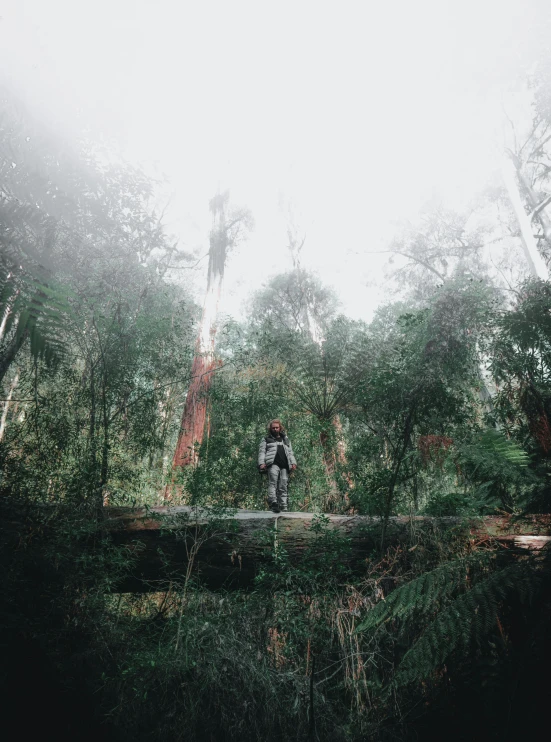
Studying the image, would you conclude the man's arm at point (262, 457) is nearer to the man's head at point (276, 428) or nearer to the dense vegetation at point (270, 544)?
the man's head at point (276, 428)

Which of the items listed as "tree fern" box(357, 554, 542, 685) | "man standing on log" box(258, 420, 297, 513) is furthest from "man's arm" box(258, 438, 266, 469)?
"tree fern" box(357, 554, 542, 685)

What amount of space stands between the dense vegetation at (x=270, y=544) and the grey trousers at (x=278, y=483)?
612 millimetres

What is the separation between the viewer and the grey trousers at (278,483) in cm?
583

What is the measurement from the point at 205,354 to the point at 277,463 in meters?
4.47

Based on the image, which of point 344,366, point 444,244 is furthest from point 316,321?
point 344,366

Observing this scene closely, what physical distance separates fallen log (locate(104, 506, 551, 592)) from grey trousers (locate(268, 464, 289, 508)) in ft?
3.42

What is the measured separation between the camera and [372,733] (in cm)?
258

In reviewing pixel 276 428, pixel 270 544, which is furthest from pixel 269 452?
pixel 270 544

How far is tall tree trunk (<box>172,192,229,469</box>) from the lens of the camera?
342 inches

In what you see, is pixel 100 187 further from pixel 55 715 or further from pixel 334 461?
pixel 55 715

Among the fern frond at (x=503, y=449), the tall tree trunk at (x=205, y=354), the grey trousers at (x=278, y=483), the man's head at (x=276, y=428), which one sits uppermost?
the tall tree trunk at (x=205, y=354)

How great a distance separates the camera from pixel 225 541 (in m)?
4.64

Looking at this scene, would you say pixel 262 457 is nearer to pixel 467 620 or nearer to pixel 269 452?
pixel 269 452

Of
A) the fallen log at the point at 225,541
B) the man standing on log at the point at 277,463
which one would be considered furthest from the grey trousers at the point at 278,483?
the fallen log at the point at 225,541
